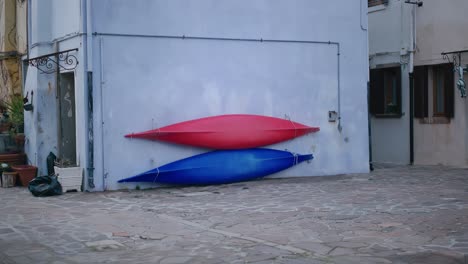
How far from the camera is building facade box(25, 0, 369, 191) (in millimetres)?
13859

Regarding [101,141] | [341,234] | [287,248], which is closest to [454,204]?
[341,234]

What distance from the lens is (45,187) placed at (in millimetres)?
13508

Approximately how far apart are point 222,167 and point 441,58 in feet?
25.2

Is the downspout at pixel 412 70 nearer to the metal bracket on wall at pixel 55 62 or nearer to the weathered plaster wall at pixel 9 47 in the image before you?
the metal bracket on wall at pixel 55 62

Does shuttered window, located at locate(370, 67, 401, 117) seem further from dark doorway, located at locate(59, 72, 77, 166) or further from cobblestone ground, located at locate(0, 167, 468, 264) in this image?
dark doorway, located at locate(59, 72, 77, 166)

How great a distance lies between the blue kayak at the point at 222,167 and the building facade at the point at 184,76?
0.87 feet

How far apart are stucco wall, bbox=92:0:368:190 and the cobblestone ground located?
4.85 ft

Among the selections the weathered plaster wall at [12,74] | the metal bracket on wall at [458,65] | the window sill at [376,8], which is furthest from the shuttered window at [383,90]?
the weathered plaster wall at [12,74]

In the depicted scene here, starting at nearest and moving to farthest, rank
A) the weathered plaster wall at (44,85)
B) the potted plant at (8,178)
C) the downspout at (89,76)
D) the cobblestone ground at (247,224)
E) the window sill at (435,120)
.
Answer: the cobblestone ground at (247,224)
the downspout at (89,76)
the potted plant at (8,178)
the weathered plaster wall at (44,85)
the window sill at (435,120)

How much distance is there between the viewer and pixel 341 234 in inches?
349

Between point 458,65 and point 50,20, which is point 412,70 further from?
point 50,20

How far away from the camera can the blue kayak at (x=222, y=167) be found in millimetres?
14281

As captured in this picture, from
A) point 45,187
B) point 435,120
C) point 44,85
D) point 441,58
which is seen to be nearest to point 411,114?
point 435,120

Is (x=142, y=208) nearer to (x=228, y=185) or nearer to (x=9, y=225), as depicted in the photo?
(x=9, y=225)
